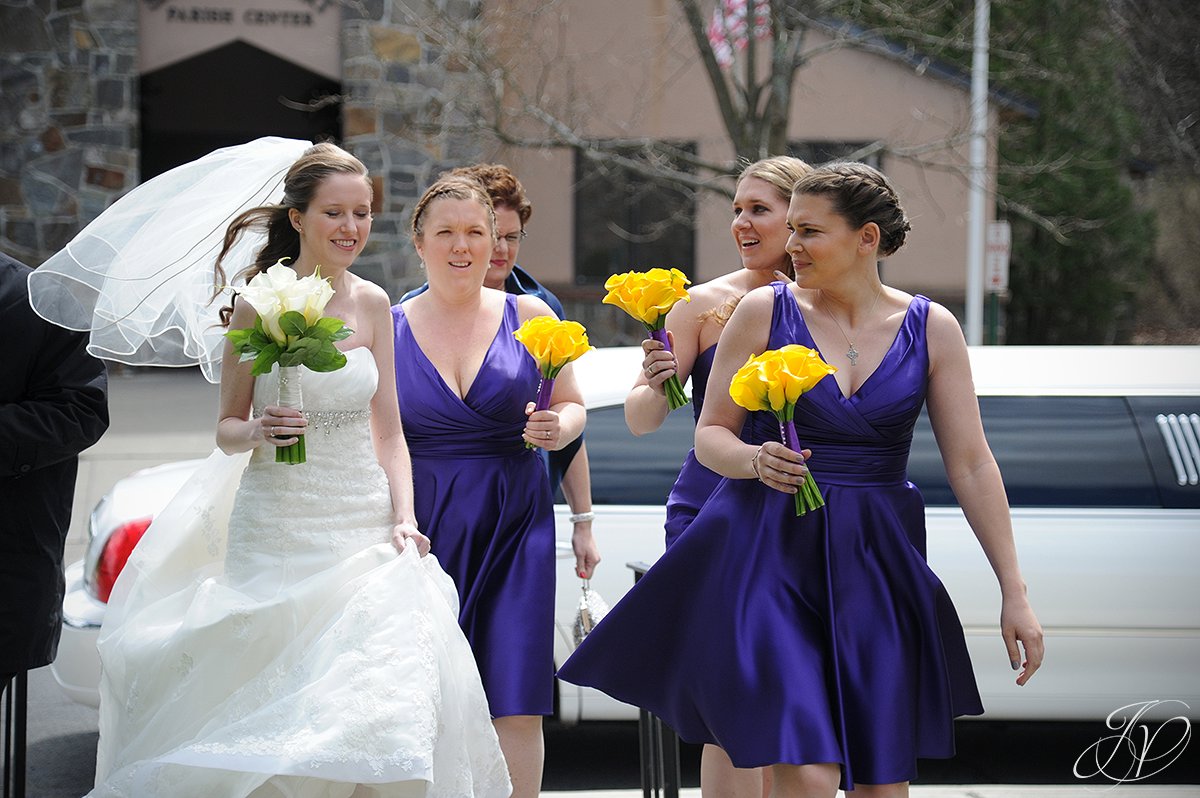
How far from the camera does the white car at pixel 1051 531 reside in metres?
5.53

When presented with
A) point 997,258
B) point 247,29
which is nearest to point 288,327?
point 997,258

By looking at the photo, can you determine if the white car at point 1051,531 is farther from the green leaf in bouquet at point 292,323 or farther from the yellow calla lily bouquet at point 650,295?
the green leaf in bouquet at point 292,323

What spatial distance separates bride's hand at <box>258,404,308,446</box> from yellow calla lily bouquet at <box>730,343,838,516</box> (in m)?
→ 1.22

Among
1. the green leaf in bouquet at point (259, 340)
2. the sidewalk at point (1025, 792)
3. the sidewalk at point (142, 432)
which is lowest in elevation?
the sidewalk at point (1025, 792)

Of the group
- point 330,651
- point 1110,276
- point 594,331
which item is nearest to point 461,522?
point 330,651

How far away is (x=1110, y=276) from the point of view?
26.8 meters

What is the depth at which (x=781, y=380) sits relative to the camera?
3.34 m

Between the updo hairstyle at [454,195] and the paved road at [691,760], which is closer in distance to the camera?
the updo hairstyle at [454,195]

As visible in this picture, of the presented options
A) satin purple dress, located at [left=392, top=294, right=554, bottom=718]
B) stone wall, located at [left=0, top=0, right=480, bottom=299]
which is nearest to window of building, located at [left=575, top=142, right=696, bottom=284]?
stone wall, located at [left=0, top=0, right=480, bottom=299]

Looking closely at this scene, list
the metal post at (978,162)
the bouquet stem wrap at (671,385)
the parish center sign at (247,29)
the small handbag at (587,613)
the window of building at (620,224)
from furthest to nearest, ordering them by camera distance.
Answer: the window of building at (620,224), the parish center sign at (247,29), the metal post at (978,162), the small handbag at (587,613), the bouquet stem wrap at (671,385)

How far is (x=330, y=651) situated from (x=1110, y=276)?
25.6 meters

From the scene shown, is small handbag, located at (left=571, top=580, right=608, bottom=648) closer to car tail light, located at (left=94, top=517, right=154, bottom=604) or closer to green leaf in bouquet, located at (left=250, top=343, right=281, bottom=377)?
green leaf in bouquet, located at (left=250, top=343, right=281, bottom=377)

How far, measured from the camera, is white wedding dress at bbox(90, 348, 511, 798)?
3.62 m

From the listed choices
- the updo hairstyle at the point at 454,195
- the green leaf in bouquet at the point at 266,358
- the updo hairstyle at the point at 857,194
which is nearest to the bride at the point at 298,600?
the green leaf in bouquet at the point at 266,358
